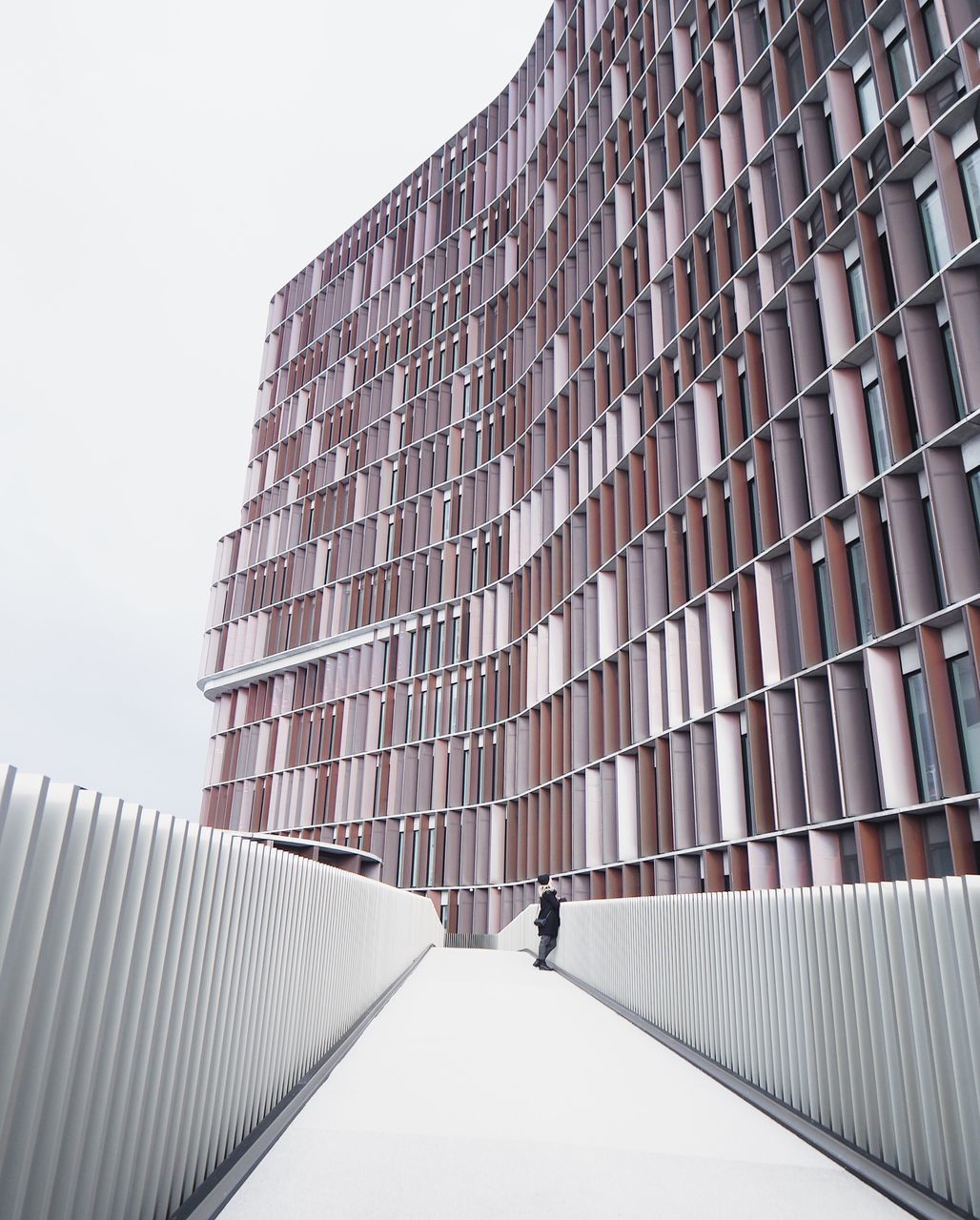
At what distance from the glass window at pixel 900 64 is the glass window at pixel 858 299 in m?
2.38

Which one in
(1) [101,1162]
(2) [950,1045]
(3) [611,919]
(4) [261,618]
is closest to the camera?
(1) [101,1162]

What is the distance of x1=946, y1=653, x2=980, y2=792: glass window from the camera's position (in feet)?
33.7

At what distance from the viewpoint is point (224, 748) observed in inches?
1655

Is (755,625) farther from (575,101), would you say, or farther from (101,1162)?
(575,101)

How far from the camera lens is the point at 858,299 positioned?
44.4 ft

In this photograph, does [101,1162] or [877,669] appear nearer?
[101,1162]

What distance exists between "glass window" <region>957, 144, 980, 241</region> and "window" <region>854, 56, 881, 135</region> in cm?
248

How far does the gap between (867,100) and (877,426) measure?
5278mm

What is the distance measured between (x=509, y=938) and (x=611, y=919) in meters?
14.8

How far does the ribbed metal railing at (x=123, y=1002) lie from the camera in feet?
7.30

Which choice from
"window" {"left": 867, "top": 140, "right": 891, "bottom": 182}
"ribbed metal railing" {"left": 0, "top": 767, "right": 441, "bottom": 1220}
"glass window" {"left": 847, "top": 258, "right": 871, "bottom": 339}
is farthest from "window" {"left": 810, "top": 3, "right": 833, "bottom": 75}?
"ribbed metal railing" {"left": 0, "top": 767, "right": 441, "bottom": 1220}

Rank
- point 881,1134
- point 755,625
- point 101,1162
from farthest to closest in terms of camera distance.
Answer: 1. point 755,625
2. point 881,1134
3. point 101,1162

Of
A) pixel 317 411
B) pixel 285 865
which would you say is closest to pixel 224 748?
pixel 317 411

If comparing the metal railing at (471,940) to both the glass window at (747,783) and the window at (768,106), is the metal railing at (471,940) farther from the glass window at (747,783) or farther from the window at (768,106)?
the window at (768,106)
